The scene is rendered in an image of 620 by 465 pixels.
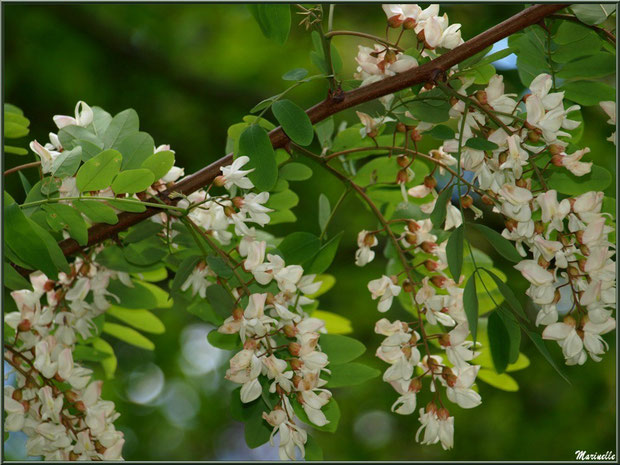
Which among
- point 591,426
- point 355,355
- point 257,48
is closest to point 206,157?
point 257,48

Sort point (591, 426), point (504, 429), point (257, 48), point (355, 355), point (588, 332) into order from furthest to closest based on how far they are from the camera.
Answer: point (257, 48), point (504, 429), point (591, 426), point (355, 355), point (588, 332)

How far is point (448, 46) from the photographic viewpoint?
93cm

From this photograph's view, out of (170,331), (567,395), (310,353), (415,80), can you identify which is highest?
(415,80)

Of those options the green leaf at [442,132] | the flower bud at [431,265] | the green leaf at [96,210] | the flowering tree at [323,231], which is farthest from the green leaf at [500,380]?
the green leaf at [96,210]

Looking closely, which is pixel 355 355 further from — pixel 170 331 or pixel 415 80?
pixel 170 331

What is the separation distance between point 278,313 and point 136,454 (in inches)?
111

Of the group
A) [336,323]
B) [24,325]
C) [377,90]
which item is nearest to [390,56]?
[377,90]

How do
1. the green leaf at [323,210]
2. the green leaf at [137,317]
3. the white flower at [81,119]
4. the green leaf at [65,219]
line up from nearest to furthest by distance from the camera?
the green leaf at [65,219], the white flower at [81,119], the green leaf at [323,210], the green leaf at [137,317]

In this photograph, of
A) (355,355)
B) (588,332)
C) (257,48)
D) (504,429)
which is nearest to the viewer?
(588,332)

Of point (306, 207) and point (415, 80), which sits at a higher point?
point (415, 80)

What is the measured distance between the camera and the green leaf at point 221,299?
1027mm

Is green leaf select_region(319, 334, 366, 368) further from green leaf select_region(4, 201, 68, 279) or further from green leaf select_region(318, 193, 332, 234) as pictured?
green leaf select_region(4, 201, 68, 279)

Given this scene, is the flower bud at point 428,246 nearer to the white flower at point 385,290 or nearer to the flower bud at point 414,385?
the white flower at point 385,290

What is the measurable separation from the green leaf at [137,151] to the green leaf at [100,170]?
8 centimetres
